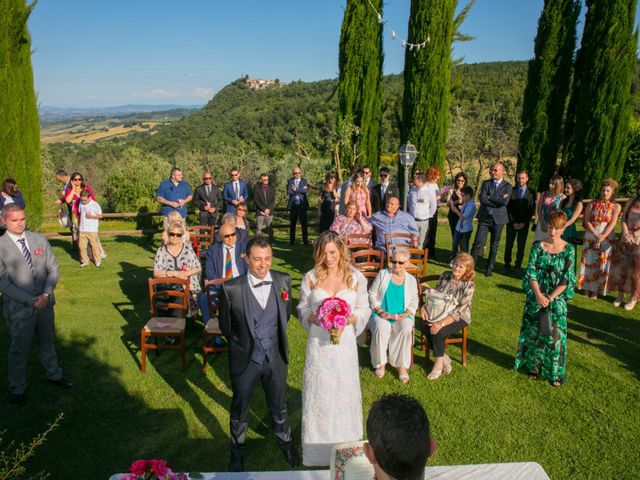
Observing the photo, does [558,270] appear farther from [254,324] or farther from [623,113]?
[623,113]

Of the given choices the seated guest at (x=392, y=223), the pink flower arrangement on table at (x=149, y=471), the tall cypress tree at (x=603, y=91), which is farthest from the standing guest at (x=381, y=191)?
the tall cypress tree at (x=603, y=91)

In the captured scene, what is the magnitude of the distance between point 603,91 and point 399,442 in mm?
16556

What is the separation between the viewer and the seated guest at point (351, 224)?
8797 millimetres

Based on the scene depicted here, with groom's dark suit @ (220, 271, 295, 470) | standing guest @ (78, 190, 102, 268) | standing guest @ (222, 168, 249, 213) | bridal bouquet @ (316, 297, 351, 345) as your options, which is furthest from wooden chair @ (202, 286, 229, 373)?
standing guest @ (222, 168, 249, 213)

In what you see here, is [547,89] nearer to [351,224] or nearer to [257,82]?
[351,224]

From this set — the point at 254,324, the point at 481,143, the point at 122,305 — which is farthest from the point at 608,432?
the point at 481,143

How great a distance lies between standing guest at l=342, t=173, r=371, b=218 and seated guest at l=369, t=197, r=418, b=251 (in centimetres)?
73

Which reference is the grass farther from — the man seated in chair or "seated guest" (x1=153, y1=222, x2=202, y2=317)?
the man seated in chair

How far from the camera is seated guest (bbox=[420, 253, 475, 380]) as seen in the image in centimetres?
573

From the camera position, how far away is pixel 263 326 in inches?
156

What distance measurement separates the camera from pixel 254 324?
13.0 ft

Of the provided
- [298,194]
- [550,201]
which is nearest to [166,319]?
[298,194]

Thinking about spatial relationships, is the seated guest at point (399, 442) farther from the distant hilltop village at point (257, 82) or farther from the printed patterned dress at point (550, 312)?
the distant hilltop village at point (257, 82)

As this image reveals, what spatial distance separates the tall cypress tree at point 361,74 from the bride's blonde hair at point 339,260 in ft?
37.1
